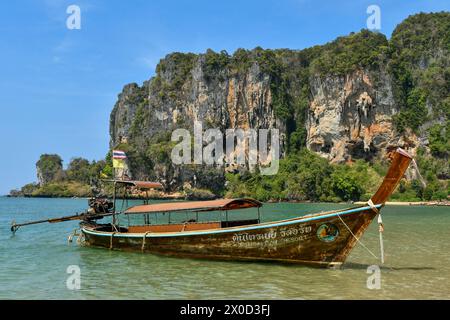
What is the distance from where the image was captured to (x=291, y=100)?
119m

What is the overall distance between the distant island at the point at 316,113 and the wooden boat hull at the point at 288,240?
221 feet

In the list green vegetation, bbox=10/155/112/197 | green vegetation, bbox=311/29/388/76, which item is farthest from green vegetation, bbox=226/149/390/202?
green vegetation, bbox=10/155/112/197

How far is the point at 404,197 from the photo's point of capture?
261 ft

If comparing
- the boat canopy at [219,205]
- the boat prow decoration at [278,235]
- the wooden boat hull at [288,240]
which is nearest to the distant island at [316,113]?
the boat canopy at [219,205]

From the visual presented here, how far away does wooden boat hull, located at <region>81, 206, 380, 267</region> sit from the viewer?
1380 cm

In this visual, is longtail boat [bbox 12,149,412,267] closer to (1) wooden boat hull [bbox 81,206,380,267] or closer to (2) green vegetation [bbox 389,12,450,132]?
(1) wooden boat hull [bbox 81,206,380,267]

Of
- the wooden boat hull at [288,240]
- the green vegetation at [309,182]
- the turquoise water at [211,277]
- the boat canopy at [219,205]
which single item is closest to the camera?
the turquoise water at [211,277]

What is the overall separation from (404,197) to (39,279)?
75201mm

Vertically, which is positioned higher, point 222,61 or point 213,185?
point 222,61

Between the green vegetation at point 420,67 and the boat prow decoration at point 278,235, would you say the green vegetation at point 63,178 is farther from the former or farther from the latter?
the boat prow decoration at point 278,235

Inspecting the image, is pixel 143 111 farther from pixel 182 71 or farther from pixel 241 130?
pixel 241 130

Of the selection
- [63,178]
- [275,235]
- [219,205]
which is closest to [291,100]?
[63,178]

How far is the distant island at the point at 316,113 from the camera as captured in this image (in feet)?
295

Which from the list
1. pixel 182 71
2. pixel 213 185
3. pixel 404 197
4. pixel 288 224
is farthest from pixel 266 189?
pixel 288 224
